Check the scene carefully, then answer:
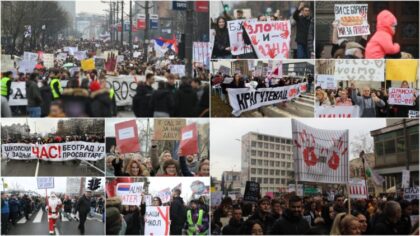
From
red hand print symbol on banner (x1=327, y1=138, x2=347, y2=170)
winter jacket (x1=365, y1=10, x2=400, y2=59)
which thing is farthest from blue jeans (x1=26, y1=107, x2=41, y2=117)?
winter jacket (x1=365, y1=10, x2=400, y2=59)

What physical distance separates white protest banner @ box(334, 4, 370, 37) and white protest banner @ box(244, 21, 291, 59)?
657 millimetres

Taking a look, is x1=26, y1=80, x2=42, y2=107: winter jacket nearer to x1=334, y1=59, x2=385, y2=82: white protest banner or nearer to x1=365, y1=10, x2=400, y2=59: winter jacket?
x1=334, y1=59, x2=385, y2=82: white protest banner

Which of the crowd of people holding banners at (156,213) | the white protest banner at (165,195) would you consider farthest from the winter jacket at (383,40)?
the white protest banner at (165,195)

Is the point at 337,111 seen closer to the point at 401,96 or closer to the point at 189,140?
the point at 401,96

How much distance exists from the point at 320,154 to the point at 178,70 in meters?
2.14

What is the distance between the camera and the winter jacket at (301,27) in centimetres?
985

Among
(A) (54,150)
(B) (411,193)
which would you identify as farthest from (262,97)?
(A) (54,150)

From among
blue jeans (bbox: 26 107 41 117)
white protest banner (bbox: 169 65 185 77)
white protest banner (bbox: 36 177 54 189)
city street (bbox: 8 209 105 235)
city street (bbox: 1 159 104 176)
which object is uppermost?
white protest banner (bbox: 169 65 185 77)

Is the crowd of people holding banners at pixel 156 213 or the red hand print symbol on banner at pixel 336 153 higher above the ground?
the red hand print symbol on banner at pixel 336 153

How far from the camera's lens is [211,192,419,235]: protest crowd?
9867 millimetres

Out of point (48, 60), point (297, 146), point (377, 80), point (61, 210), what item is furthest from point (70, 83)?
point (377, 80)

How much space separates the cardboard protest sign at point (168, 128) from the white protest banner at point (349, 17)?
7.81ft

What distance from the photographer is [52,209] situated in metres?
9.88

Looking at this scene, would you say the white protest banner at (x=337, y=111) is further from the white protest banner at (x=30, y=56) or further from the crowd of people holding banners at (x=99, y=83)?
the white protest banner at (x=30, y=56)
